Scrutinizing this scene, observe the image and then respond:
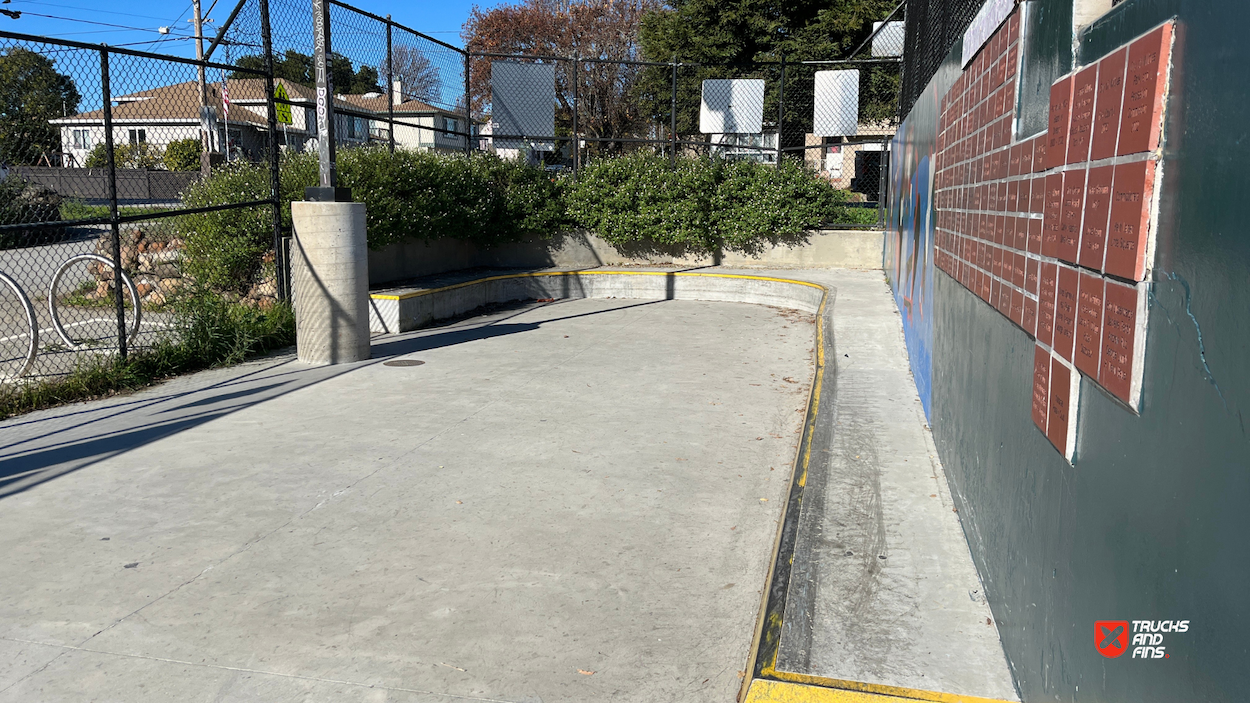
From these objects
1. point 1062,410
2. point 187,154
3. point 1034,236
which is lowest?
point 1062,410

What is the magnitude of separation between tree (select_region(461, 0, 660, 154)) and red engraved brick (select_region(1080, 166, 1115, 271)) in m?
35.9

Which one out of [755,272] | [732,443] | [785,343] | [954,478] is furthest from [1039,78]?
[755,272]

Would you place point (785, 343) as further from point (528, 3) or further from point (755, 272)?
point (528, 3)

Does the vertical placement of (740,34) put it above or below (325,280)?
above

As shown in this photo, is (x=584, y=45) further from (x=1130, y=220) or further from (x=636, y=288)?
(x=1130, y=220)

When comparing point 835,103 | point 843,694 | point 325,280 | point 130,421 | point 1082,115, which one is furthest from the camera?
point 835,103

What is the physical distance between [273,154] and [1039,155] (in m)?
9.45

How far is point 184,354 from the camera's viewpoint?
29.0 ft

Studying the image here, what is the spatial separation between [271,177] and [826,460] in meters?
8.10

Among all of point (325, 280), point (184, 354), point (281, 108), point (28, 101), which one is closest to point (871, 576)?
point (325, 280)

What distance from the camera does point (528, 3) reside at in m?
44.6

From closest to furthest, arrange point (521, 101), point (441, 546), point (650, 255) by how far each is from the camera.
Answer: point (441, 546), point (650, 255), point (521, 101)

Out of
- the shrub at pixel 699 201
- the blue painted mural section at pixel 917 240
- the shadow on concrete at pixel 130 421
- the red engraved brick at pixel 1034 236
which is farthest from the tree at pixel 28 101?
the shrub at pixel 699 201

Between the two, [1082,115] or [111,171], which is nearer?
[1082,115]
